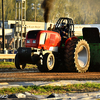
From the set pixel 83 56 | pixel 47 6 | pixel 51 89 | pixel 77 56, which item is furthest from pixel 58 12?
pixel 51 89

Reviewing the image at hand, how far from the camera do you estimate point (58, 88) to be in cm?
766

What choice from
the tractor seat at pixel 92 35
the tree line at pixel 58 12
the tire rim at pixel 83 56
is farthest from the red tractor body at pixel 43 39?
the tree line at pixel 58 12

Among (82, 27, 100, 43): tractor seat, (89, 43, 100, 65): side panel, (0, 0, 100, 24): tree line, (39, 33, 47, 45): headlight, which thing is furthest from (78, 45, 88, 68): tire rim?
Result: (0, 0, 100, 24): tree line

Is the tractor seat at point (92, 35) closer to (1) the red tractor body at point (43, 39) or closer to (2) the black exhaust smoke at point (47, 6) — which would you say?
(2) the black exhaust smoke at point (47, 6)

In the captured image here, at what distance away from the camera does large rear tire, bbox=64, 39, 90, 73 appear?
39.3 ft

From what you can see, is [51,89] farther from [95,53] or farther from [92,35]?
[92,35]

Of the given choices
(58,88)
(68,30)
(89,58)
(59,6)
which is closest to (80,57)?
(89,58)

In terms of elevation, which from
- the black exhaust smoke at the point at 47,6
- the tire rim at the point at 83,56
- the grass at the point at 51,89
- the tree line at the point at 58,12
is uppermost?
the tree line at the point at 58,12

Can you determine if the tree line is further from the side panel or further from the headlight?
the headlight

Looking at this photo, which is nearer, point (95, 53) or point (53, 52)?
point (53, 52)

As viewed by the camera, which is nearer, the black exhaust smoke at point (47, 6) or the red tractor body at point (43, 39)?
the red tractor body at point (43, 39)

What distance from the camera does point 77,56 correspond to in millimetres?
12180

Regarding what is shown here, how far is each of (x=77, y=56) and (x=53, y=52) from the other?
0.94m

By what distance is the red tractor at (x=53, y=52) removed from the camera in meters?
11.6
